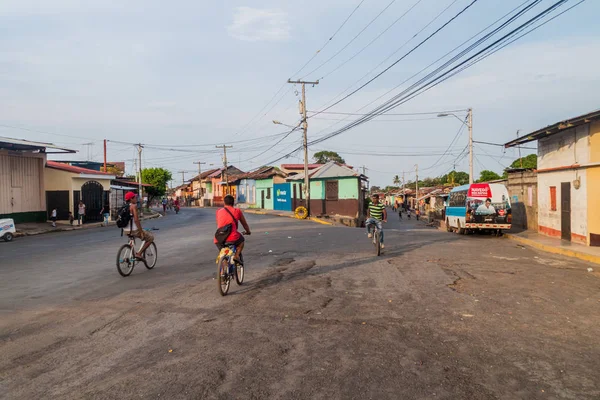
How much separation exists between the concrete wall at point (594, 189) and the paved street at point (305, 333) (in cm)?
555

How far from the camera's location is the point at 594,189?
1470cm

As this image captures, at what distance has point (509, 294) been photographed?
7.52m

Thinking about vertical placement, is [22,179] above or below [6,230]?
above

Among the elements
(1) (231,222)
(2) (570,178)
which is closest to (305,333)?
(1) (231,222)

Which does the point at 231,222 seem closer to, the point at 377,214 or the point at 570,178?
the point at 377,214

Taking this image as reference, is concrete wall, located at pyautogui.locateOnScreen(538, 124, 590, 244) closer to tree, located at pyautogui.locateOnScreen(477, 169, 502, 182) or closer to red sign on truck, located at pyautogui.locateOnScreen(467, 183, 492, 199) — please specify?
red sign on truck, located at pyautogui.locateOnScreen(467, 183, 492, 199)

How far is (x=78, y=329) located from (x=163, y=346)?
1550mm

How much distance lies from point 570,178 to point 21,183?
27960 millimetres

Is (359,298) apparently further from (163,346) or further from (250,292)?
(163,346)

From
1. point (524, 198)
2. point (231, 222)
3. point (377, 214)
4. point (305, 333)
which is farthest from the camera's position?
point (524, 198)

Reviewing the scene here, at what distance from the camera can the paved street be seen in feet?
12.9

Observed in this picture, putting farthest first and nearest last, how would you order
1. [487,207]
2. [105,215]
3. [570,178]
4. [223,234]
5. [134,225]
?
[105,215] < [487,207] < [570,178] < [134,225] < [223,234]

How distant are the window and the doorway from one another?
2331 centimetres

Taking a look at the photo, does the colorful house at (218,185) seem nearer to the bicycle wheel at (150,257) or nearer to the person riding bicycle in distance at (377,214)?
the person riding bicycle in distance at (377,214)
